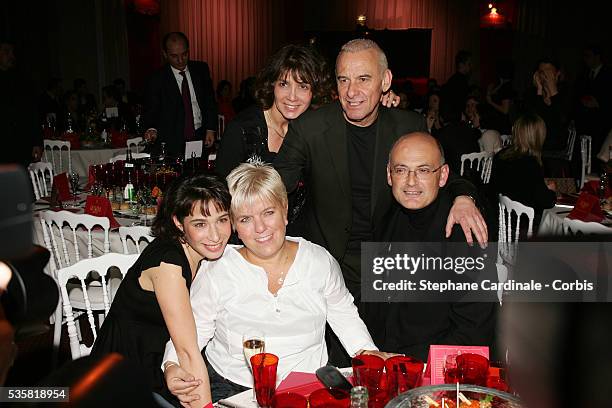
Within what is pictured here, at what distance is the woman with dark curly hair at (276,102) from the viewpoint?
9.70 ft

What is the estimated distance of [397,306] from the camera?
245 cm

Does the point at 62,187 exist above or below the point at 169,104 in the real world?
below

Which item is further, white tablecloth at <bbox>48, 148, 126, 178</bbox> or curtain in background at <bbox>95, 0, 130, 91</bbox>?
curtain in background at <bbox>95, 0, 130, 91</bbox>

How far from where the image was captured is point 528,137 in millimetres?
4129

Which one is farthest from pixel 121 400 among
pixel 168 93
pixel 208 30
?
pixel 208 30

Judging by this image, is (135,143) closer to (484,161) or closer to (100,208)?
(100,208)

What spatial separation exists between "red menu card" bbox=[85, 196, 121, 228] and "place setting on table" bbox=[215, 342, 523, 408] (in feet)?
6.79

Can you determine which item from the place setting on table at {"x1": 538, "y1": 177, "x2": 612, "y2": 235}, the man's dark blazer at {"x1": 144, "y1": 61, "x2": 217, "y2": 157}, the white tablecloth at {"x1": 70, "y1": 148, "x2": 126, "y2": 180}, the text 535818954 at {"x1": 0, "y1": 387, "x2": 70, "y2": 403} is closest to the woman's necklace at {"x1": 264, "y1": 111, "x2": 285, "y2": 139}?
the place setting on table at {"x1": 538, "y1": 177, "x2": 612, "y2": 235}

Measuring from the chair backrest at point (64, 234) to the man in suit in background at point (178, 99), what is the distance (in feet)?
6.70

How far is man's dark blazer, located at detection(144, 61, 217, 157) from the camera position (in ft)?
18.5

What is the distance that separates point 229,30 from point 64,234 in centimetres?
947

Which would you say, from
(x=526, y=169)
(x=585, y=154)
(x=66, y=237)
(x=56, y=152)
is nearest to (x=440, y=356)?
(x=66, y=237)

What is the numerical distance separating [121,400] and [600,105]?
28.4ft

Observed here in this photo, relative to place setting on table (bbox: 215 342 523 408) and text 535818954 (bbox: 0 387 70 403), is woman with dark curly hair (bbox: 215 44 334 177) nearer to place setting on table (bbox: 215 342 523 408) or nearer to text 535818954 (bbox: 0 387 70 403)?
place setting on table (bbox: 215 342 523 408)
